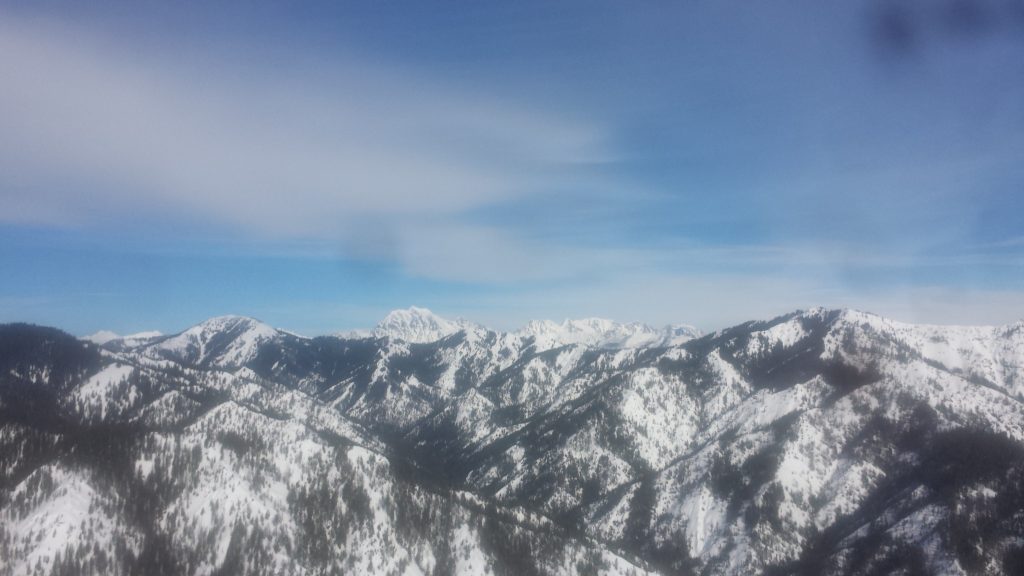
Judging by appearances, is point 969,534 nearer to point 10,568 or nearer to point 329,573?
point 329,573

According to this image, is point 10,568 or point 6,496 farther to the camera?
point 6,496

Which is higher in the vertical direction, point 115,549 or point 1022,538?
point 1022,538

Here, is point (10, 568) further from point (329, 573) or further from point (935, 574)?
point (935, 574)

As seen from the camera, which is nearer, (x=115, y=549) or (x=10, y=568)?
(x=10, y=568)

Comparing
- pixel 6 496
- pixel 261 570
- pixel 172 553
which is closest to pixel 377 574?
pixel 261 570

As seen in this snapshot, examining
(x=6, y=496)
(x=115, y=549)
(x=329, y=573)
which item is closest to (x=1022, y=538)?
(x=329, y=573)

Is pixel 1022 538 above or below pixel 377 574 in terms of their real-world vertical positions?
above

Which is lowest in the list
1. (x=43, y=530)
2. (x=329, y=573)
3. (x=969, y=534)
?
(x=329, y=573)

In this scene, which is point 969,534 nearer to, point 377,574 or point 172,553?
point 377,574
